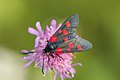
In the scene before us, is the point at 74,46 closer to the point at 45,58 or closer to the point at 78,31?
the point at 45,58

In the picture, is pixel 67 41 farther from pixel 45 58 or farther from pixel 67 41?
pixel 45 58

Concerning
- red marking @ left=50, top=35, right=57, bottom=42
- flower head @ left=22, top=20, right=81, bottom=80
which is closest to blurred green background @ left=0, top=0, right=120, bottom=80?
flower head @ left=22, top=20, right=81, bottom=80

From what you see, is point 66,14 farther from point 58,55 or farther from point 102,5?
point 58,55

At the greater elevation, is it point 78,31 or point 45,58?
point 78,31

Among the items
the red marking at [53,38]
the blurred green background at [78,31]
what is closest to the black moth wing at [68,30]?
the red marking at [53,38]

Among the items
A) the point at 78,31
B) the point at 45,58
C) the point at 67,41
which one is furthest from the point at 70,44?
the point at 78,31

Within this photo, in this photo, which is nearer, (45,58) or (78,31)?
(45,58)

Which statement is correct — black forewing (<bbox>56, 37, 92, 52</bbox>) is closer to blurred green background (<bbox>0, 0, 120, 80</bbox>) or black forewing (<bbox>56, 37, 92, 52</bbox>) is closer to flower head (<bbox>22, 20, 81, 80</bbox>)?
flower head (<bbox>22, 20, 81, 80</bbox>)

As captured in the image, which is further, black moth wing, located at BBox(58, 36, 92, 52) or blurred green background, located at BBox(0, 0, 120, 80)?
blurred green background, located at BBox(0, 0, 120, 80)
